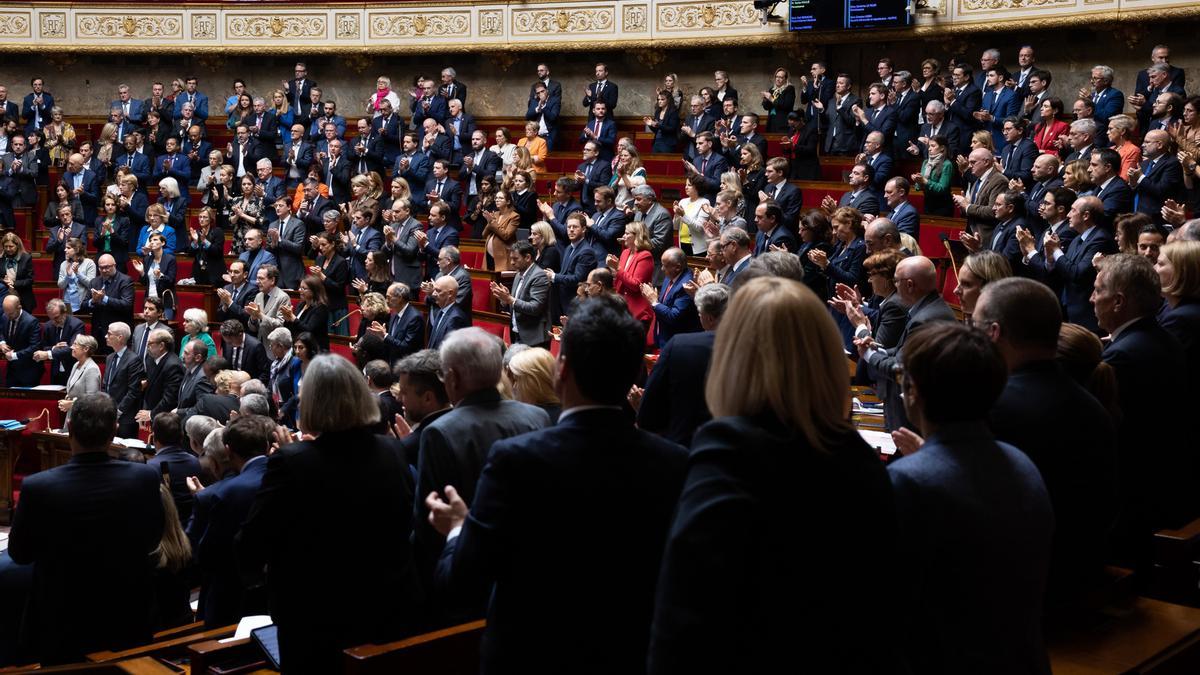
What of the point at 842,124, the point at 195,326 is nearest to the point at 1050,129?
the point at 842,124

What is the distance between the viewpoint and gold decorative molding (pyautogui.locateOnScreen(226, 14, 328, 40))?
15617 mm

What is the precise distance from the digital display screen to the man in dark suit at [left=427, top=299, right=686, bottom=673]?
11.1m

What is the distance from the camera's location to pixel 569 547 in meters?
2.08

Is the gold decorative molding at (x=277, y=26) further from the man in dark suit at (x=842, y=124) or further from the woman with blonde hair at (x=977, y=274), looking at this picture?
the woman with blonde hair at (x=977, y=274)

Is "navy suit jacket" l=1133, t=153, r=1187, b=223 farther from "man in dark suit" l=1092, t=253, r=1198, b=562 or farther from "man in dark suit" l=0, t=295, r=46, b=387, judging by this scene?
"man in dark suit" l=0, t=295, r=46, b=387

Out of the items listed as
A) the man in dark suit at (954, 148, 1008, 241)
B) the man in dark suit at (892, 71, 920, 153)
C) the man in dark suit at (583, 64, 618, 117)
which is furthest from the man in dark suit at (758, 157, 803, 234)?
the man in dark suit at (583, 64, 618, 117)

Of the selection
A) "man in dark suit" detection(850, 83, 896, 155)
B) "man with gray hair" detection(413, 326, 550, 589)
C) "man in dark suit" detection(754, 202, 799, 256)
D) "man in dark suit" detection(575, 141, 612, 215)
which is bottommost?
"man with gray hair" detection(413, 326, 550, 589)

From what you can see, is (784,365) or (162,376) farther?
(162,376)

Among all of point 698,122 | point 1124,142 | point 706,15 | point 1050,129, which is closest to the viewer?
point 1124,142

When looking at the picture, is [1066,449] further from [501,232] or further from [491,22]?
[491,22]

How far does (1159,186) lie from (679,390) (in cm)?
525

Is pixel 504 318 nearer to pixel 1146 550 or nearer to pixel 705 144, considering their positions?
pixel 705 144

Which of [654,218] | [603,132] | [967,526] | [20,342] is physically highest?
[603,132]

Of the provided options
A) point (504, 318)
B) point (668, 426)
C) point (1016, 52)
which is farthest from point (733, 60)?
point (668, 426)
